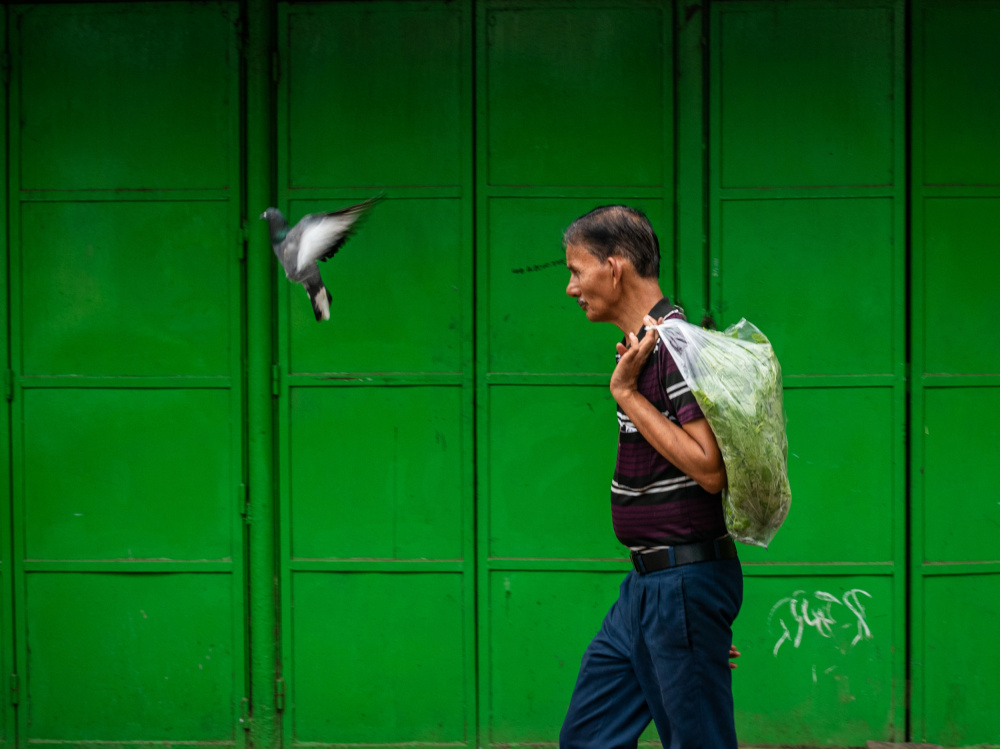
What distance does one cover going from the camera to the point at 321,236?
10.8ft

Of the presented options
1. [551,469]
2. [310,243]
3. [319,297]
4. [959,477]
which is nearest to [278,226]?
[310,243]

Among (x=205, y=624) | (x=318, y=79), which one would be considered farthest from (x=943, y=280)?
(x=205, y=624)

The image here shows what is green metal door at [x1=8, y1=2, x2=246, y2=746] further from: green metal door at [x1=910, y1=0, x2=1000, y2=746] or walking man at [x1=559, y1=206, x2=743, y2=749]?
green metal door at [x1=910, y1=0, x2=1000, y2=746]

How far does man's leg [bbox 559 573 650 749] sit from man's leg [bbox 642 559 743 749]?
13 centimetres

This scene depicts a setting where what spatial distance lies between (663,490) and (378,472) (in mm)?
1661

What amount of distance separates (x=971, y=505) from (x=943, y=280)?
34.0 inches

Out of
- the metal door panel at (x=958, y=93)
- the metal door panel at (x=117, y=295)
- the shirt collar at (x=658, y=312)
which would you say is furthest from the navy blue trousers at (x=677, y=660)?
the metal door panel at (x=958, y=93)

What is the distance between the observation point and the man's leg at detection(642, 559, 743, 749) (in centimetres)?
211

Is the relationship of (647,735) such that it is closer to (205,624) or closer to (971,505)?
(971,505)

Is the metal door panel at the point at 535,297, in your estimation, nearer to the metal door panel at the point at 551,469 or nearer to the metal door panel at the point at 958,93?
the metal door panel at the point at 551,469

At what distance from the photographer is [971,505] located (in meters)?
3.54

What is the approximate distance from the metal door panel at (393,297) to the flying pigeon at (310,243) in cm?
21

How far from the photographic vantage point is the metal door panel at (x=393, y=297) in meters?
3.55

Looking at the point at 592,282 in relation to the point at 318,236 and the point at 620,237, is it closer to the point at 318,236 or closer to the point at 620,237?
the point at 620,237
